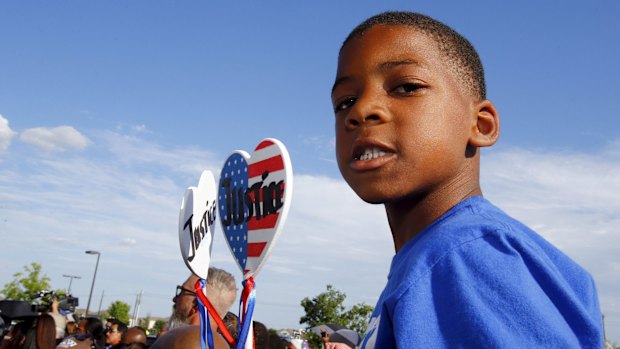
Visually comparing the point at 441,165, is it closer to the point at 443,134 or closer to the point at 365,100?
the point at 443,134

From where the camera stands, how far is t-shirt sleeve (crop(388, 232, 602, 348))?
0.88m

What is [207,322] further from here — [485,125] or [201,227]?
[485,125]

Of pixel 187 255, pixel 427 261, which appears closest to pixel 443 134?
pixel 427 261

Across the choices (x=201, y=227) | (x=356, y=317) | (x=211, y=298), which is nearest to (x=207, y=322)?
(x=201, y=227)

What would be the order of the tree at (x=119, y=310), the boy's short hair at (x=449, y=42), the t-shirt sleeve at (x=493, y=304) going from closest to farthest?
the t-shirt sleeve at (x=493, y=304) < the boy's short hair at (x=449, y=42) < the tree at (x=119, y=310)

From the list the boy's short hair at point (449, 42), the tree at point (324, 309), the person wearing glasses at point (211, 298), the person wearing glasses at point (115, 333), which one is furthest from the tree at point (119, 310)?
the boy's short hair at point (449, 42)

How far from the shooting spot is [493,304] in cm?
89

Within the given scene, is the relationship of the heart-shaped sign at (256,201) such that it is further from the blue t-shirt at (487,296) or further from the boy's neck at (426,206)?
the blue t-shirt at (487,296)

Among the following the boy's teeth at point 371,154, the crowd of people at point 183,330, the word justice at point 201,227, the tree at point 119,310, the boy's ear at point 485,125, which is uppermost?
the tree at point 119,310

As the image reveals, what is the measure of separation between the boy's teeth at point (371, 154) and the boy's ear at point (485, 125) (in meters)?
0.27

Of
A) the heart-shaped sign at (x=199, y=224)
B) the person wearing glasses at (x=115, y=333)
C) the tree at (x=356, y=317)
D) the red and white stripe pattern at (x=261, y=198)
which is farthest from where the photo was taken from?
the tree at (x=356, y=317)

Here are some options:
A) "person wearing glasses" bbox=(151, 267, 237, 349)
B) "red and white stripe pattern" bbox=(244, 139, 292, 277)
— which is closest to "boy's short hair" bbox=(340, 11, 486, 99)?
"red and white stripe pattern" bbox=(244, 139, 292, 277)

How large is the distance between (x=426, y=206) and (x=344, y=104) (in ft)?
1.14

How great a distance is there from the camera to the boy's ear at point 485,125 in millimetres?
1381
